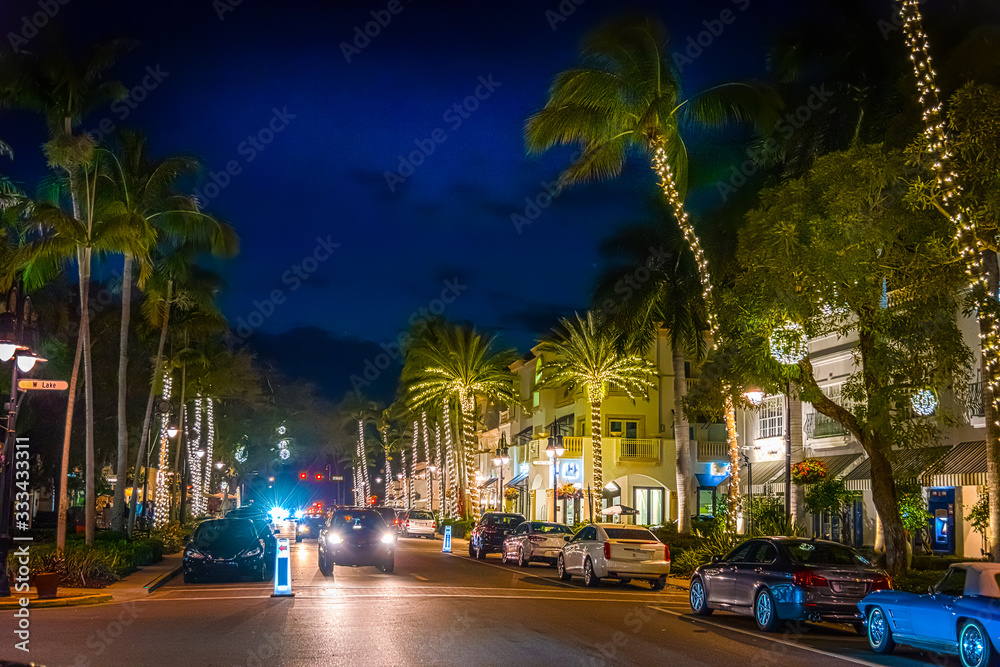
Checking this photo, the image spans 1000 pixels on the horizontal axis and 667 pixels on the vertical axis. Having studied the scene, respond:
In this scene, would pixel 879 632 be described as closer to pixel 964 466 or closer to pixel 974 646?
pixel 974 646

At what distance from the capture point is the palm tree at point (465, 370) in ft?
202

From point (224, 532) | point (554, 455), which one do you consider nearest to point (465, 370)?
point (554, 455)

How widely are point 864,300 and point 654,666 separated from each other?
9.69 meters

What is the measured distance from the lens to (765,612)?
52.0 feet

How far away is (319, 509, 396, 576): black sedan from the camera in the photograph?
2653cm

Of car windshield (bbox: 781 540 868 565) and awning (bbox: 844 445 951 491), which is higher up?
awning (bbox: 844 445 951 491)

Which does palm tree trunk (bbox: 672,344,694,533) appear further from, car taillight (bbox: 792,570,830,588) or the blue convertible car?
the blue convertible car

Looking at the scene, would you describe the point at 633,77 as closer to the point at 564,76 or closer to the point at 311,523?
the point at 564,76

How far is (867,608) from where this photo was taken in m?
14.2

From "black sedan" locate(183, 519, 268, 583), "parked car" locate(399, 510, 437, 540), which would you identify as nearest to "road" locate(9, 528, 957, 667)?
"black sedan" locate(183, 519, 268, 583)

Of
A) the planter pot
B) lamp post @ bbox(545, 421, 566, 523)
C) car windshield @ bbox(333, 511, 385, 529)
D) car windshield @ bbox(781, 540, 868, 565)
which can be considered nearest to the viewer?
car windshield @ bbox(781, 540, 868, 565)

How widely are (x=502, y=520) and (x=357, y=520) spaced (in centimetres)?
1205

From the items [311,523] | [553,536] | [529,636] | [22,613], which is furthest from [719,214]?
[311,523]

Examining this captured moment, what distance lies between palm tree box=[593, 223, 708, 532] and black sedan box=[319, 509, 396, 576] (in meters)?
13.7
